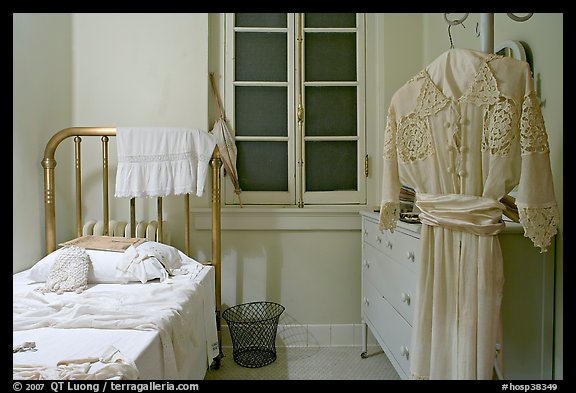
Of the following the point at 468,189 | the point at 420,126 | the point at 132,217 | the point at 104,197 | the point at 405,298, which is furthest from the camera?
the point at 132,217

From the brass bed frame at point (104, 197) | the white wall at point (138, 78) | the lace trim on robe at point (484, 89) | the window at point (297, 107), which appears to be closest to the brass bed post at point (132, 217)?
the brass bed frame at point (104, 197)

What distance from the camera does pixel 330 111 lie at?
8.62 feet

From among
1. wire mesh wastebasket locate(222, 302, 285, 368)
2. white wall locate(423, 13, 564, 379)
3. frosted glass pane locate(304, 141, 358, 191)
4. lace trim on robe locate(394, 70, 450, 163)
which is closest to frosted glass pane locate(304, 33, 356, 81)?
frosted glass pane locate(304, 141, 358, 191)

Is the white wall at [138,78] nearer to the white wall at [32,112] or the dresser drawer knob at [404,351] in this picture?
the white wall at [32,112]

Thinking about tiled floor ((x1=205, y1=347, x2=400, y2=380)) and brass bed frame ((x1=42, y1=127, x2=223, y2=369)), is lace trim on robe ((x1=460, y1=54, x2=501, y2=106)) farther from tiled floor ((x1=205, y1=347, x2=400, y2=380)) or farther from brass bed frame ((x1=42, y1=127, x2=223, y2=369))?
tiled floor ((x1=205, y1=347, x2=400, y2=380))

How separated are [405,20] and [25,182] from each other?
2.42 meters

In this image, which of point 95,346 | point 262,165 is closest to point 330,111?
point 262,165

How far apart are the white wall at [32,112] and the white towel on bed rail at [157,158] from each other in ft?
1.46

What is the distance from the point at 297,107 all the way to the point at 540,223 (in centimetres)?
177

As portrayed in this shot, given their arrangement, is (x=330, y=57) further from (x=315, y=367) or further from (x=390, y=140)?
(x=315, y=367)

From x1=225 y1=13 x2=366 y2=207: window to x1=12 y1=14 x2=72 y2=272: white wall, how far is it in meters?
1.04

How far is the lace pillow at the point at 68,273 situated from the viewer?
1.68 meters

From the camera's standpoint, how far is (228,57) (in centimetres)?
260

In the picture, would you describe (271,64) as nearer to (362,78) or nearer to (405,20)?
(362,78)
